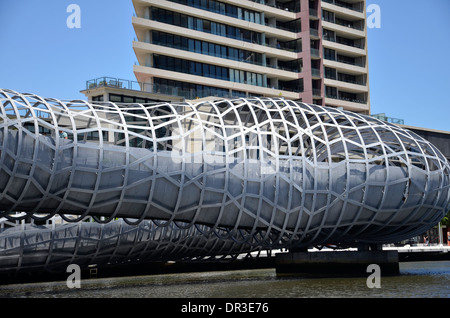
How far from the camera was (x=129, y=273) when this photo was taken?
51.4 metres

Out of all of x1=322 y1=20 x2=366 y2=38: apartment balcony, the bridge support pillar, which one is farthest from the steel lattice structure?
x1=322 y1=20 x2=366 y2=38: apartment balcony

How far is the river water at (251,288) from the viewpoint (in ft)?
109

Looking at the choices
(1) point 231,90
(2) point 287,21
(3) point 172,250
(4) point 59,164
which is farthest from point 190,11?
(4) point 59,164

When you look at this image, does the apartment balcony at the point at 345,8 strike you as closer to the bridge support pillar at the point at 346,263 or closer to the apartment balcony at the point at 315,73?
the apartment balcony at the point at 315,73

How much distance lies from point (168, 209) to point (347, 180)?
11.9 m

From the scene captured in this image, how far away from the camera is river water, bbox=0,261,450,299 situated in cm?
3338

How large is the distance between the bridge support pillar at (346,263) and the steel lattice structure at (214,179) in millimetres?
1247

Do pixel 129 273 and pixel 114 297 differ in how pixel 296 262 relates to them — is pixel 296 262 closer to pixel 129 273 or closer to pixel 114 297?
pixel 129 273

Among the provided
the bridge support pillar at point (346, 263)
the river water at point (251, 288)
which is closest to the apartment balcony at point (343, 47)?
the bridge support pillar at point (346, 263)

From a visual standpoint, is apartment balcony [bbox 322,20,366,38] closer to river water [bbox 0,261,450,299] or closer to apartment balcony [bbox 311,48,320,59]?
apartment balcony [bbox 311,48,320,59]

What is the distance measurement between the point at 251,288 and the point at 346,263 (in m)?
10.8

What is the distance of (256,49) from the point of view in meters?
79.4

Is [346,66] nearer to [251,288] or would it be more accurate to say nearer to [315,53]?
[315,53]

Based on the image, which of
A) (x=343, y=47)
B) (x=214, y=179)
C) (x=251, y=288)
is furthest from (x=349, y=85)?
(x=251, y=288)
